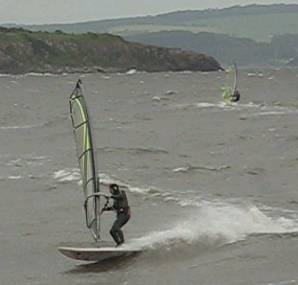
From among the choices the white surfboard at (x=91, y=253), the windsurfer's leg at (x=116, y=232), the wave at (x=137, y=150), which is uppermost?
the windsurfer's leg at (x=116, y=232)

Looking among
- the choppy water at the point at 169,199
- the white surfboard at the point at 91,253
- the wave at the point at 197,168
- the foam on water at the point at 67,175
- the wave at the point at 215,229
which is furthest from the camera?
the wave at the point at 197,168

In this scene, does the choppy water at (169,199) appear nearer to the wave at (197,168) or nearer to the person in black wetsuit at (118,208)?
the wave at (197,168)

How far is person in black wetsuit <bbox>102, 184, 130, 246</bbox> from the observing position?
21.1 metres

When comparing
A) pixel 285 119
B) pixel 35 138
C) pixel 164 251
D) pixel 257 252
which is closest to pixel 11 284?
pixel 164 251

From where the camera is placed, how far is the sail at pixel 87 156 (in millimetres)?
21469

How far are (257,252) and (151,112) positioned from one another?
175 feet

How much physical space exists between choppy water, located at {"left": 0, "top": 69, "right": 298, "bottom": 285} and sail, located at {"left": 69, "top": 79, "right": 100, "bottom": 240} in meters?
1.14

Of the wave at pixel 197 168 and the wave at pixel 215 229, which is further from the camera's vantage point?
the wave at pixel 197 168

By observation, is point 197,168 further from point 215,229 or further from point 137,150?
point 215,229

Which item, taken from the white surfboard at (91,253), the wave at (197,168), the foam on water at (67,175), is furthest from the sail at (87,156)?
the wave at (197,168)

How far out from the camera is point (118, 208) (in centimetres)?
2153

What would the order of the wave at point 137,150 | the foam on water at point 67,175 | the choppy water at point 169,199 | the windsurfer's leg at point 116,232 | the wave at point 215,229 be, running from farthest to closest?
the wave at point 137,150 → the foam on water at point 67,175 → the wave at point 215,229 → the windsurfer's leg at point 116,232 → the choppy water at point 169,199

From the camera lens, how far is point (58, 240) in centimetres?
2484

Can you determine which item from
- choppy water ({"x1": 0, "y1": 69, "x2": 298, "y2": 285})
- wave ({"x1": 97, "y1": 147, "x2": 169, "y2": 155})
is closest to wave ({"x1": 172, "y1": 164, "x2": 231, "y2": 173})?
choppy water ({"x1": 0, "y1": 69, "x2": 298, "y2": 285})
